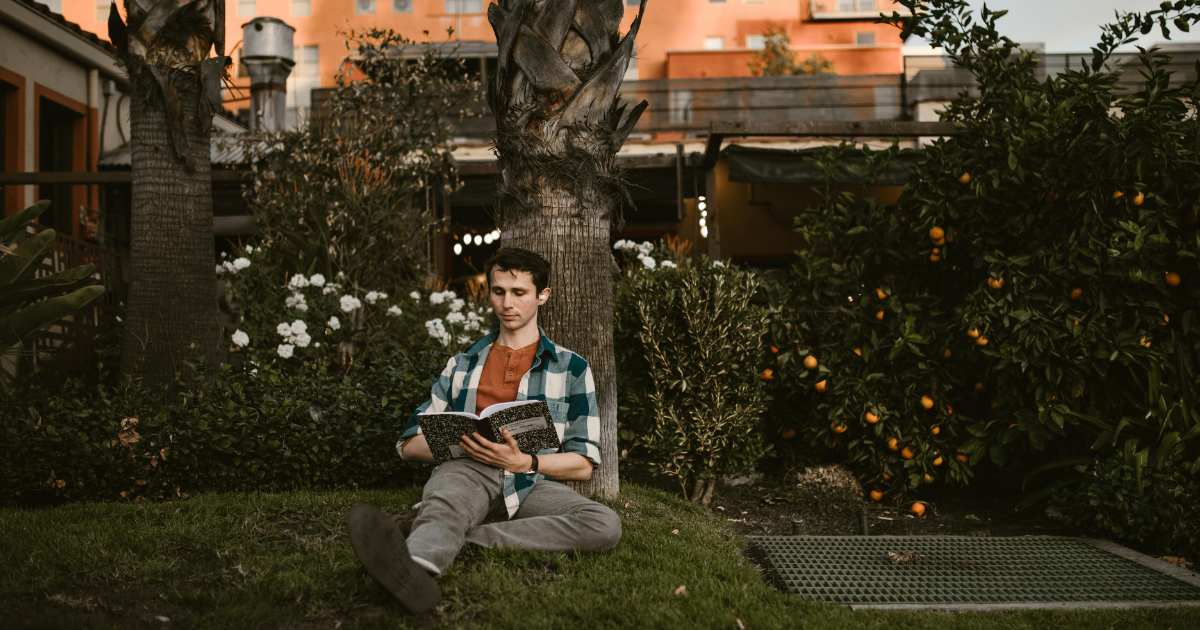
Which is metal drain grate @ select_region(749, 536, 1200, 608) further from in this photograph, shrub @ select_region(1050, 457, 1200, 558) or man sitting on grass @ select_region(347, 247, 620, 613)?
man sitting on grass @ select_region(347, 247, 620, 613)

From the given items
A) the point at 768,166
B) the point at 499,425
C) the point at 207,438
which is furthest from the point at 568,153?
the point at 768,166

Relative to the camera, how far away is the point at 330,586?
279 centimetres

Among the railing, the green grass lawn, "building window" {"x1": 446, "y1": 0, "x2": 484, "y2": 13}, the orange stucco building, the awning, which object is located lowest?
the green grass lawn

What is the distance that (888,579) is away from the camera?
3.43 meters

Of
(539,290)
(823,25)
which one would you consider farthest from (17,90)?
(823,25)

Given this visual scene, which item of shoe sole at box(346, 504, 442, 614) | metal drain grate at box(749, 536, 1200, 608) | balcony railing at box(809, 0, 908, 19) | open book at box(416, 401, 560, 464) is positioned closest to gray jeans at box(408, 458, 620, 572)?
open book at box(416, 401, 560, 464)

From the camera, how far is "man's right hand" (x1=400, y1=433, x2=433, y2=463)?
3230 mm

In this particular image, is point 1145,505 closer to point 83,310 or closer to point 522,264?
point 522,264

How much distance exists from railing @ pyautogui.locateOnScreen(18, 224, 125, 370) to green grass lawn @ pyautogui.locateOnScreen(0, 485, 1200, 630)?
3.26m

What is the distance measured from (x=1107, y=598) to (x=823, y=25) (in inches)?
1200

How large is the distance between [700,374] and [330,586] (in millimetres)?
2700

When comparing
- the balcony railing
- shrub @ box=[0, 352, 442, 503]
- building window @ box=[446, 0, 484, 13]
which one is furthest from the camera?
building window @ box=[446, 0, 484, 13]

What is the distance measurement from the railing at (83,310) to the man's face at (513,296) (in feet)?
13.8

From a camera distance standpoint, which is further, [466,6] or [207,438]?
[466,6]
